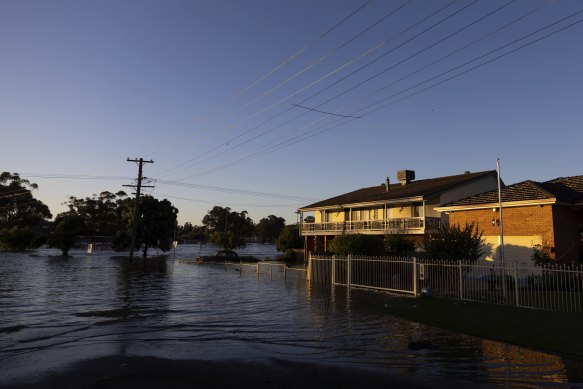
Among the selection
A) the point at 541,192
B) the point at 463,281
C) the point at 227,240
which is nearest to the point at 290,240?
the point at 227,240

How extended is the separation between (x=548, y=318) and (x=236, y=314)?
9180mm

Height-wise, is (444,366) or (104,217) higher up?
(104,217)

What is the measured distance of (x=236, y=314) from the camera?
48.1 ft

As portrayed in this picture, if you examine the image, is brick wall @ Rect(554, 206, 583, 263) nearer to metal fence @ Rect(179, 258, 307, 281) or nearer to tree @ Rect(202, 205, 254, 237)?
metal fence @ Rect(179, 258, 307, 281)

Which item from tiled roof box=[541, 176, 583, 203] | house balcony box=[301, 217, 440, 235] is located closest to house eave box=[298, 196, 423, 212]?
house balcony box=[301, 217, 440, 235]

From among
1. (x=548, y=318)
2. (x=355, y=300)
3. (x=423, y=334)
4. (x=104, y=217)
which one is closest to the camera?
(x=423, y=334)

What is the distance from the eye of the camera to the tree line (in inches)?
2427

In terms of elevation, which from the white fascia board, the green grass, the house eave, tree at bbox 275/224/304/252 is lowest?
the green grass

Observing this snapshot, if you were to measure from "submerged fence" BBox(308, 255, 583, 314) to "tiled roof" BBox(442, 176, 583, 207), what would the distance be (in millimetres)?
4729

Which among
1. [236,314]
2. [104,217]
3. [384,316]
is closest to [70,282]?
[236,314]

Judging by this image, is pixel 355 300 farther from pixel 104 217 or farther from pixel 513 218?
pixel 104 217

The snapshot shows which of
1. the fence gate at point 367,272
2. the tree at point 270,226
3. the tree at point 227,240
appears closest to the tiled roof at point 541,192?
the fence gate at point 367,272

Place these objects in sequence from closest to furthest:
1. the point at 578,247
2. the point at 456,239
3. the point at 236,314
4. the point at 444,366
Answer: the point at 444,366 < the point at 236,314 < the point at 456,239 < the point at 578,247

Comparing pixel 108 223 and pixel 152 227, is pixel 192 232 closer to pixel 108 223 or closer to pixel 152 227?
pixel 108 223
